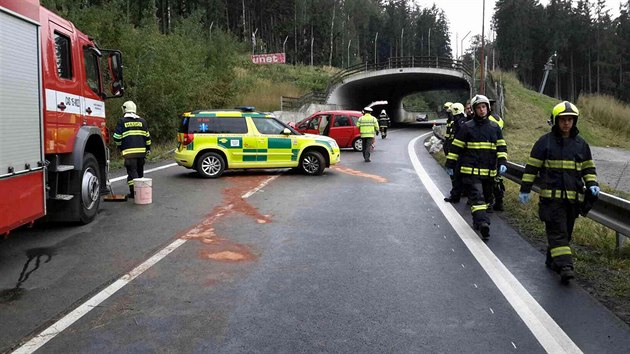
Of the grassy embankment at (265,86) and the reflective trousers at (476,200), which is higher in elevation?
the grassy embankment at (265,86)

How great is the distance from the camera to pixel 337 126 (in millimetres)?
21797

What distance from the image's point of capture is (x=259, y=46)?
75188mm

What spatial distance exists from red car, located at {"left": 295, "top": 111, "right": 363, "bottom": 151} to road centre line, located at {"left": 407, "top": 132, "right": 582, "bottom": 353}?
1371 cm

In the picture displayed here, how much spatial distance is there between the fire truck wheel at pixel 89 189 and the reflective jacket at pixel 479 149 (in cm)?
504

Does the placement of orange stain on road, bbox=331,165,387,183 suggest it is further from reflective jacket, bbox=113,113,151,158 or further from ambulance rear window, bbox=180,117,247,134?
reflective jacket, bbox=113,113,151,158

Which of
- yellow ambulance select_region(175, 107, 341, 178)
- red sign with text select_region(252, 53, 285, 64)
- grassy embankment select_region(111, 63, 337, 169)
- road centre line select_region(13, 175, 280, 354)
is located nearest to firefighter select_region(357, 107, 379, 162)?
yellow ambulance select_region(175, 107, 341, 178)

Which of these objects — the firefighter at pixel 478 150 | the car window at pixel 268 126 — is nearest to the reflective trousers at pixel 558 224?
the firefighter at pixel 478 150


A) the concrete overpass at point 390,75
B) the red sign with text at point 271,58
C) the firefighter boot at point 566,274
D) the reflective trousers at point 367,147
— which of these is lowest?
the firefighter boot at point 566,274

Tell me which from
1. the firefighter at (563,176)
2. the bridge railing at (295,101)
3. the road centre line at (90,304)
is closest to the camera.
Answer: the road centre line at (90,304)

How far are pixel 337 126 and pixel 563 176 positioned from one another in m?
16.5

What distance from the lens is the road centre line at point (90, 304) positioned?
3.70m

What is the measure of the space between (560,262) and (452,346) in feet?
6.92

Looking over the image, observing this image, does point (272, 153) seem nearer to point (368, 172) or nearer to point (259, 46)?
point (368, 172)

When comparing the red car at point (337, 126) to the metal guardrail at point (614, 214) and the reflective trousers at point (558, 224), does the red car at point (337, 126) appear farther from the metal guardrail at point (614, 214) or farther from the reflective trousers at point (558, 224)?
the reflective trousers at point (558, 224)
